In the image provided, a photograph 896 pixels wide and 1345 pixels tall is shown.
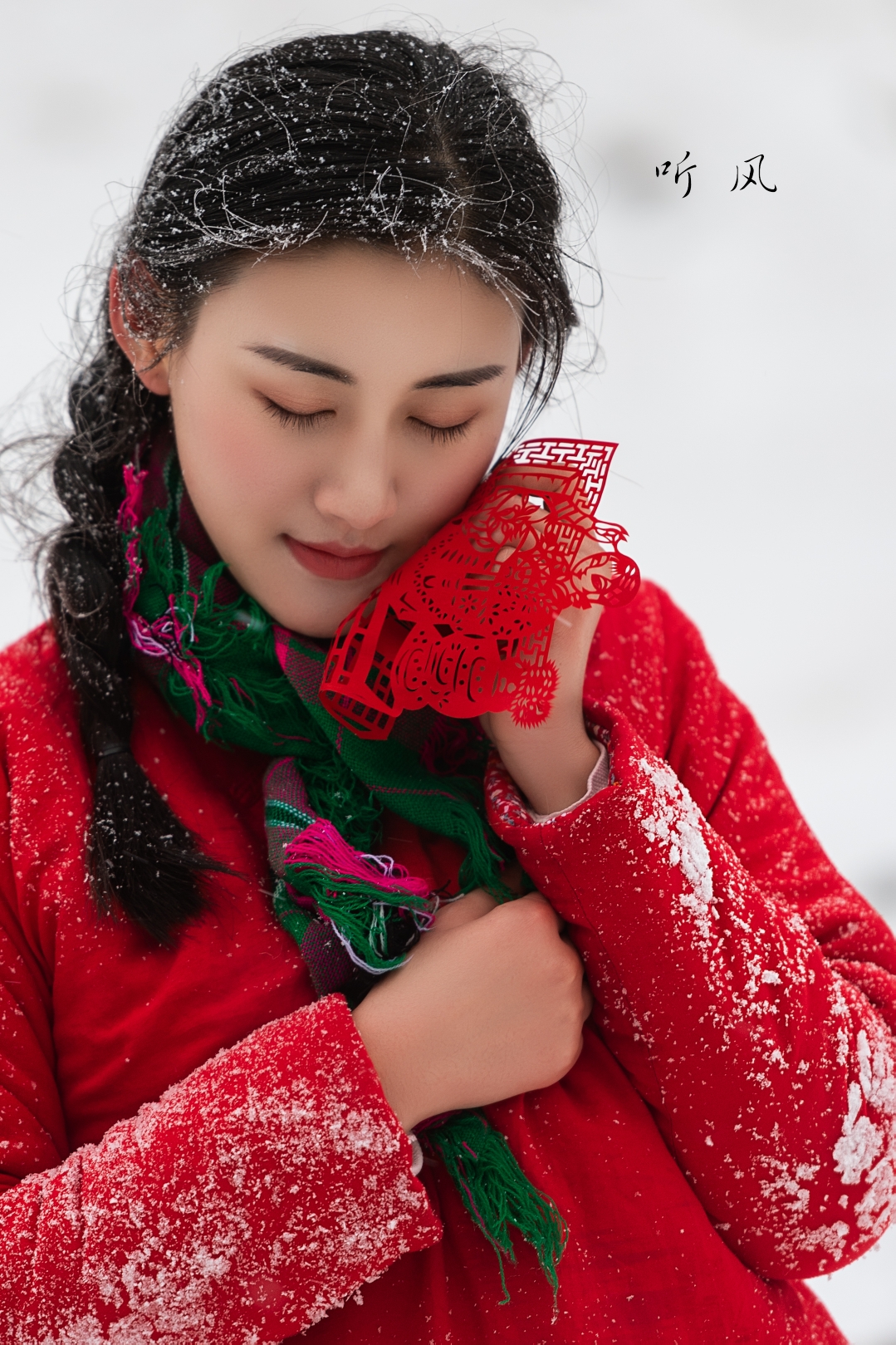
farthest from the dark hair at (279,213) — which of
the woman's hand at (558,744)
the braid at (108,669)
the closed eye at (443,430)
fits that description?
the woman's hand at (558,744)

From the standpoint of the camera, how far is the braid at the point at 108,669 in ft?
2.90

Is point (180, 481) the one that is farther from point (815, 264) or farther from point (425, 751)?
point (815, 264)

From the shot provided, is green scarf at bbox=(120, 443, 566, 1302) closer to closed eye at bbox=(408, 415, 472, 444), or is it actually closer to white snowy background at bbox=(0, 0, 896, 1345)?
closed eye at bbox=(408, 415, 472, 444)

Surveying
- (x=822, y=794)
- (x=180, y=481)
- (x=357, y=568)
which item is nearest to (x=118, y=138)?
(x=180, y=481)

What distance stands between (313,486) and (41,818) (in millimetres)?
328

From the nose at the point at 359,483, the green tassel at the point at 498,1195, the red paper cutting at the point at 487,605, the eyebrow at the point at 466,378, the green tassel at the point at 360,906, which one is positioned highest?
the eyebrow at the point at 466,378

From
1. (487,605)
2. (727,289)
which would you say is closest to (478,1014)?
(487,605)

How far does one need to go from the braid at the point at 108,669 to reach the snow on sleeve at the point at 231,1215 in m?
0.16

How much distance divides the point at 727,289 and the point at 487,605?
46.6 inches

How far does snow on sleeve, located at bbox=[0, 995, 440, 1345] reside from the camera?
0.75m

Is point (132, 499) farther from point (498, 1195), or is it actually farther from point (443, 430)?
point (498, 1195)

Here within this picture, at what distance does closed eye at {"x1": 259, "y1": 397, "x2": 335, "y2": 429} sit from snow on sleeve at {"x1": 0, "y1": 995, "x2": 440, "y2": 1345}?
0.41 m

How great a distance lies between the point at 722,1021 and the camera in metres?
0.84

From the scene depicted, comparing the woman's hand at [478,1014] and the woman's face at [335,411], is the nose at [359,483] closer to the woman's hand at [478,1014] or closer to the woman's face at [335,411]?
the woman's face at [335,411]
